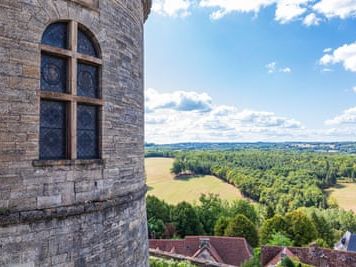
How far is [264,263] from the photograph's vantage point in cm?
2367

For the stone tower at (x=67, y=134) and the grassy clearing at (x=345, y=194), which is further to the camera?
the grassy clearing at (x=345, y=194)

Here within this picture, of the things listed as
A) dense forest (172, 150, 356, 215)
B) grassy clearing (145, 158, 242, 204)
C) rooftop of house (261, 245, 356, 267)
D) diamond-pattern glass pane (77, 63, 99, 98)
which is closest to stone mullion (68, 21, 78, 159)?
diamond-pattern glass pane (77, 63, 99, 98)

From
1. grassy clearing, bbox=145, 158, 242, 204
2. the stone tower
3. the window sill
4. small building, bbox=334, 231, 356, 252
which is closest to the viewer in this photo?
the stone tower

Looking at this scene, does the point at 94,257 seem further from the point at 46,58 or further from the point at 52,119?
the point at 46,58

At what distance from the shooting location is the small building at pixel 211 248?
25641mm

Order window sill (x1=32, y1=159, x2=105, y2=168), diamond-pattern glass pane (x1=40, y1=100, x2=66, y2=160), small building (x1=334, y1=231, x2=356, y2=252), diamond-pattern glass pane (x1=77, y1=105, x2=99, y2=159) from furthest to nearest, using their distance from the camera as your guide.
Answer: small building (x1=334, y1=231, x2=356, y2=252) < diamond-pattern glass pane (x1=77, y1=105, x2=99, y2=159) < diamond-pattern glass pane (x1=40, y1=100, x2=66, y2=160) < window sill (x1=32, y1=159, x2=105, y2=168)

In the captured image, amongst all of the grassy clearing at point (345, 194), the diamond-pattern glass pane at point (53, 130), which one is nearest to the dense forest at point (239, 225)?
the diamond-pattern glass pane at point (53, 130)

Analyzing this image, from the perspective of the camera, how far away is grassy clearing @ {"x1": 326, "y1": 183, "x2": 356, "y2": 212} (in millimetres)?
72856

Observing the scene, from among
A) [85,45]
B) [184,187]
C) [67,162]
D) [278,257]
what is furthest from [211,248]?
[184,187]

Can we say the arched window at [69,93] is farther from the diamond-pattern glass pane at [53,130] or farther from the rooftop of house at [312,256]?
the rooftop of house at [312,256]

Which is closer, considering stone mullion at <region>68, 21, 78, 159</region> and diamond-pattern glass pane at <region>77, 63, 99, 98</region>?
stone mullion at <region>68, 21, 78, 159</region>

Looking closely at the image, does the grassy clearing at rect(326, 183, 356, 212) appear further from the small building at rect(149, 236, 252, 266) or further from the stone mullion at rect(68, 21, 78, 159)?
the stone mullion at rect(68, 21, 78, 159)

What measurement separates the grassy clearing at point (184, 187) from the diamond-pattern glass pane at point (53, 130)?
62.9m

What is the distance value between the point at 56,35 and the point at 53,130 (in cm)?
141
